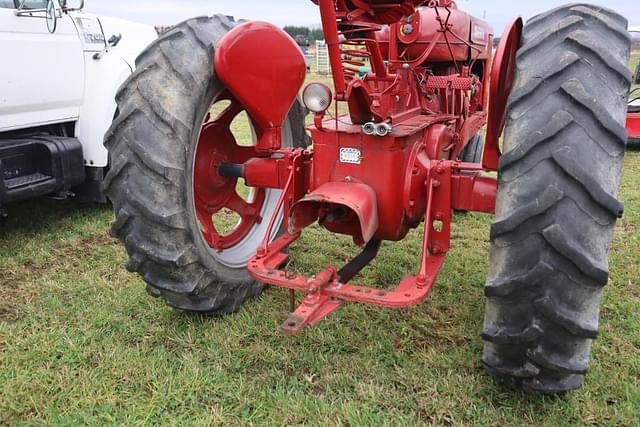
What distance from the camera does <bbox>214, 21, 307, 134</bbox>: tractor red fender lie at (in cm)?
281

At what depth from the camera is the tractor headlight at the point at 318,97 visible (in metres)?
2.56

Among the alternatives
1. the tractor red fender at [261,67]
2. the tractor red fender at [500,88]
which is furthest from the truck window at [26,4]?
the tractor red fender at [500,88]

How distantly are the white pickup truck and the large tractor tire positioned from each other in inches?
137

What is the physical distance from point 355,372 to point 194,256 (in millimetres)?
982

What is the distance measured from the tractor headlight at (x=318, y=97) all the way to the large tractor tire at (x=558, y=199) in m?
0.80

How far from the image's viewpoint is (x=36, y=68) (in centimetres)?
424

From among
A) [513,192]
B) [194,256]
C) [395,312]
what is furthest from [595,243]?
[194,256]

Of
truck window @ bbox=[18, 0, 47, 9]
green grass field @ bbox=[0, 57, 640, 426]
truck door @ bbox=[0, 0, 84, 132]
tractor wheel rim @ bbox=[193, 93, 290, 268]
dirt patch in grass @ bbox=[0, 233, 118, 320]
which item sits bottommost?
dirt patch in grass @ bbox=[0, 233, 118, 320]

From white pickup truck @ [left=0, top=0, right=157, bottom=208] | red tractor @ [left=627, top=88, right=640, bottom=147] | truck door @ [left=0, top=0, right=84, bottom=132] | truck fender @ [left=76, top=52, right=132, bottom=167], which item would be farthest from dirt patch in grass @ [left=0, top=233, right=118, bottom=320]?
red tractor @ [left=627, top=88, right=640, bottom=147]

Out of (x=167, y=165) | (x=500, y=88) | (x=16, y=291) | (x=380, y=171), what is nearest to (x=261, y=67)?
(x=167, y=165)

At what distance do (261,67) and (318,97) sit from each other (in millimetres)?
464

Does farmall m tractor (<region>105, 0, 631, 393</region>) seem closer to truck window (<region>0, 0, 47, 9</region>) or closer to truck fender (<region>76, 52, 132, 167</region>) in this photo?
truck fender (<region>76, 52, 132, 167</region>)

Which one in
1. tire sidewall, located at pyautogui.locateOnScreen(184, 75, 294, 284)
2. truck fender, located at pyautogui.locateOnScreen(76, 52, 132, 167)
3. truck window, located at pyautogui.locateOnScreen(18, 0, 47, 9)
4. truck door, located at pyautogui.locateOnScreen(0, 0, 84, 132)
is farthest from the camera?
truck fender, located at pyautogui.locateOnScreen(76, 52, 132, 167)

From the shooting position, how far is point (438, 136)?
10.2 feet
